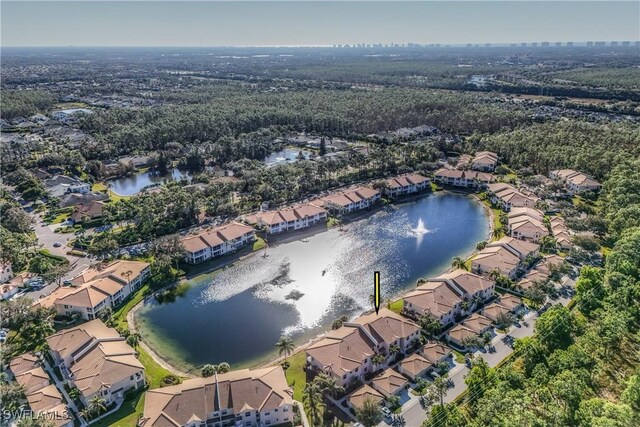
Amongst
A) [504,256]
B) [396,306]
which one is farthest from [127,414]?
[504,256]

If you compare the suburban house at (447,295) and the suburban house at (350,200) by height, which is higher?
the suburban house at (447,295)

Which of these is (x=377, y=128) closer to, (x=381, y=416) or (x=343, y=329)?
(x=343, y=329)

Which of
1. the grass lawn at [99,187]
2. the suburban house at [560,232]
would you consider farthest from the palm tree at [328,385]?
the grass lawn at [99,187]

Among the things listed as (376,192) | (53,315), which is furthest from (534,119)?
(53,315)

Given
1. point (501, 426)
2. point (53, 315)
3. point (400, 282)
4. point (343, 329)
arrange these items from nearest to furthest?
point (501, 426), point (343, 329), point (53, 315), point (400, 282)

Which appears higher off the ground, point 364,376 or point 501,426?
point 501,426

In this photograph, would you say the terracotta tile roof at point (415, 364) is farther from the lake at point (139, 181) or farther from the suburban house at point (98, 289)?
the lake at point (139, 181)

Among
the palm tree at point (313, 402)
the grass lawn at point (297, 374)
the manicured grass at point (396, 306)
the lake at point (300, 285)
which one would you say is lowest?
the lake at point (300, 285)
